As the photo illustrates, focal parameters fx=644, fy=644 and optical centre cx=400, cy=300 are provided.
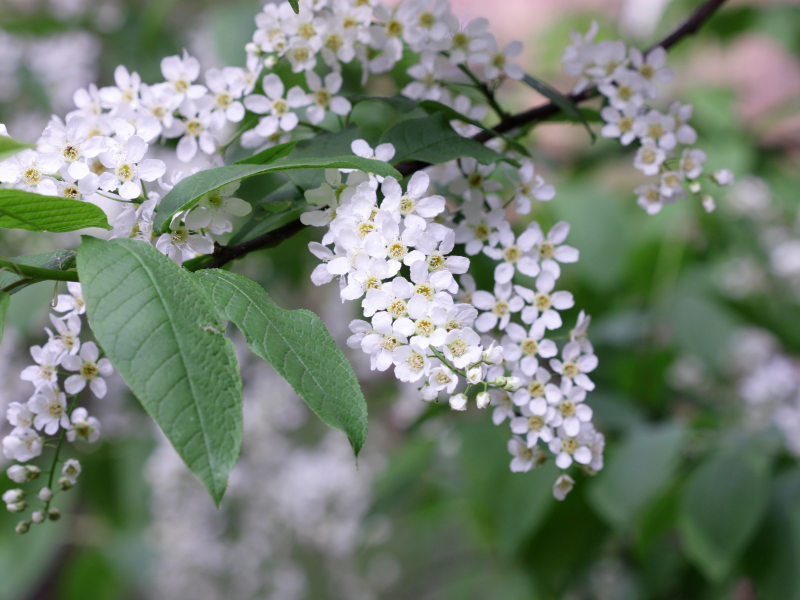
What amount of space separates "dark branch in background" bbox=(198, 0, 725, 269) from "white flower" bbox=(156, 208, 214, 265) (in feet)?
0.08

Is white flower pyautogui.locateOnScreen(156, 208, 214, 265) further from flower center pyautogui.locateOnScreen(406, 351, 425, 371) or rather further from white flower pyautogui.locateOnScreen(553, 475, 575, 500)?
white flower pyautogui.locateOnScreen(553, 475, 575, 500)

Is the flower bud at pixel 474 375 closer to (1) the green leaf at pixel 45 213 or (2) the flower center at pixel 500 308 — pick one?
(2) the flower center at pixel 500 308

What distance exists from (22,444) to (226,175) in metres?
0.23

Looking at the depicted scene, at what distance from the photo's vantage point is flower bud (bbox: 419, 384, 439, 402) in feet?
1.17

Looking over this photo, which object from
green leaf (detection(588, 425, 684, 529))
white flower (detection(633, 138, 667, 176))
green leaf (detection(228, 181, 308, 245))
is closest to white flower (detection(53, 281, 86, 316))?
→ green leaf (detection(228, 181, 308, 245))

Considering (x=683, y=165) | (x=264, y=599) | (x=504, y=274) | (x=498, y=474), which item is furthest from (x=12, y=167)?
(x=264, y=599)

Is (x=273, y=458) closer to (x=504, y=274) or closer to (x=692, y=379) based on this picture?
(x=692, y=379)

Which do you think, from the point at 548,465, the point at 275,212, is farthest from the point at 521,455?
the point at 548,465

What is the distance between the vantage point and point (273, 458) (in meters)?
1.69

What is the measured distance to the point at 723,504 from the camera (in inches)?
29.6

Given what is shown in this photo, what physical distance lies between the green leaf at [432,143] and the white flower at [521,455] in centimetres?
19

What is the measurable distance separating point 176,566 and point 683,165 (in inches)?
61.6

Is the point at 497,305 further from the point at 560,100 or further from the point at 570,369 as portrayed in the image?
the point at 560,100

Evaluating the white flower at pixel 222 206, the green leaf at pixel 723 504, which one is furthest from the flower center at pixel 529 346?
the green leaf at pixel 723 504
